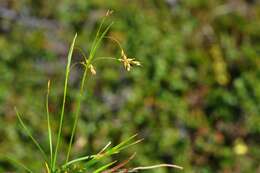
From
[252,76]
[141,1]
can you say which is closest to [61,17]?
[141,1]

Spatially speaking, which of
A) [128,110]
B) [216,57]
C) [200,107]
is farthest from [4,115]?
[216,57]

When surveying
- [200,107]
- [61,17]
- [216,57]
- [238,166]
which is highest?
[61,17]

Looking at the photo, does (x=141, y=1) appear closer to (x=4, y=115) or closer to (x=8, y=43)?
(x=8, y=43)

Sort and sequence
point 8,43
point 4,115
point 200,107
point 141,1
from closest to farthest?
point 4,115 → point 8,43 → point 200,107 → point 141,1

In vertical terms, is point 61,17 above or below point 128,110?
above

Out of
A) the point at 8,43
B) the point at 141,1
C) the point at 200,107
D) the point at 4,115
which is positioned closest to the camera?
the point at 4,115

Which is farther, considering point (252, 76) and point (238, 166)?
point (252, 76)

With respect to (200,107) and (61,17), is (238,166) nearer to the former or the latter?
(200,107)
